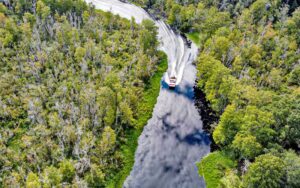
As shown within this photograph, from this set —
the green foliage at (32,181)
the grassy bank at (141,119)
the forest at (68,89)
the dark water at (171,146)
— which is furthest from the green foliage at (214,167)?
the green foliage at (32,181)

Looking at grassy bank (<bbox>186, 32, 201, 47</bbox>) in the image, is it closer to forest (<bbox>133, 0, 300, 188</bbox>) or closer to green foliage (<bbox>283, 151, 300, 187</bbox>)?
forest (<bbox>133, 0, 300, 188</bbox>)

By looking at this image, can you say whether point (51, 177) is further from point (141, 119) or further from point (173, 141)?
point (173, 141)

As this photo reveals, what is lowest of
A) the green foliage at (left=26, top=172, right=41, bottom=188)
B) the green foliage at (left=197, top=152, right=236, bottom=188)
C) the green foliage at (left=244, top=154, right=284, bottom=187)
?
the green foliage at (left=26, top=172, right=41, bottom=188)

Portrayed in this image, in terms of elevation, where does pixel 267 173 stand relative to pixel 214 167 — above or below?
above

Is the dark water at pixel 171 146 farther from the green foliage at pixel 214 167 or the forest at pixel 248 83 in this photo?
the forest at pixel 248 83

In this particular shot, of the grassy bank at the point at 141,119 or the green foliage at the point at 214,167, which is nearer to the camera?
the grassy bank at the point at 141,119

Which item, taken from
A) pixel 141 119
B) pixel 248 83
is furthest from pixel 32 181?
pixel 248 83

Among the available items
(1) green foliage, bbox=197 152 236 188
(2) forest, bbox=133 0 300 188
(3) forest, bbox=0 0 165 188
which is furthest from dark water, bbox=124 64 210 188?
(3) forest, bbox=0 0 165 188
